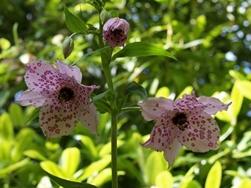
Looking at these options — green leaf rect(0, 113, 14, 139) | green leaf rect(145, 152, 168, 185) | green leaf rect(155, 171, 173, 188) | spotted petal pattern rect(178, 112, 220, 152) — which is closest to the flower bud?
spotted petal pattern rect(178, 112, 220, 152)

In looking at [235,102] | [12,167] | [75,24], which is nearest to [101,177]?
[12,167]

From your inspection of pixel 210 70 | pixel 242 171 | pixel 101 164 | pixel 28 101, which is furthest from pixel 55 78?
pixel 210 70

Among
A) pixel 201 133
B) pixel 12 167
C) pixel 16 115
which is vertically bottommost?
pixel 16 115

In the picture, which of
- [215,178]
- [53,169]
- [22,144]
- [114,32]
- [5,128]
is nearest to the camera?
[114,32]

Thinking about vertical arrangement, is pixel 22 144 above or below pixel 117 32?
below

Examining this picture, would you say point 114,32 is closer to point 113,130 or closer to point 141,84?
point 113,130

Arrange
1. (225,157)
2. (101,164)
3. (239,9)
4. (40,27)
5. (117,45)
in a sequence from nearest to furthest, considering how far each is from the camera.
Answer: (117,45)
(101,164)
(225,157)
(239,9)
(40,27)

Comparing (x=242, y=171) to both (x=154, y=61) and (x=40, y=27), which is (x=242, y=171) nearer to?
(x=154, y=61)
